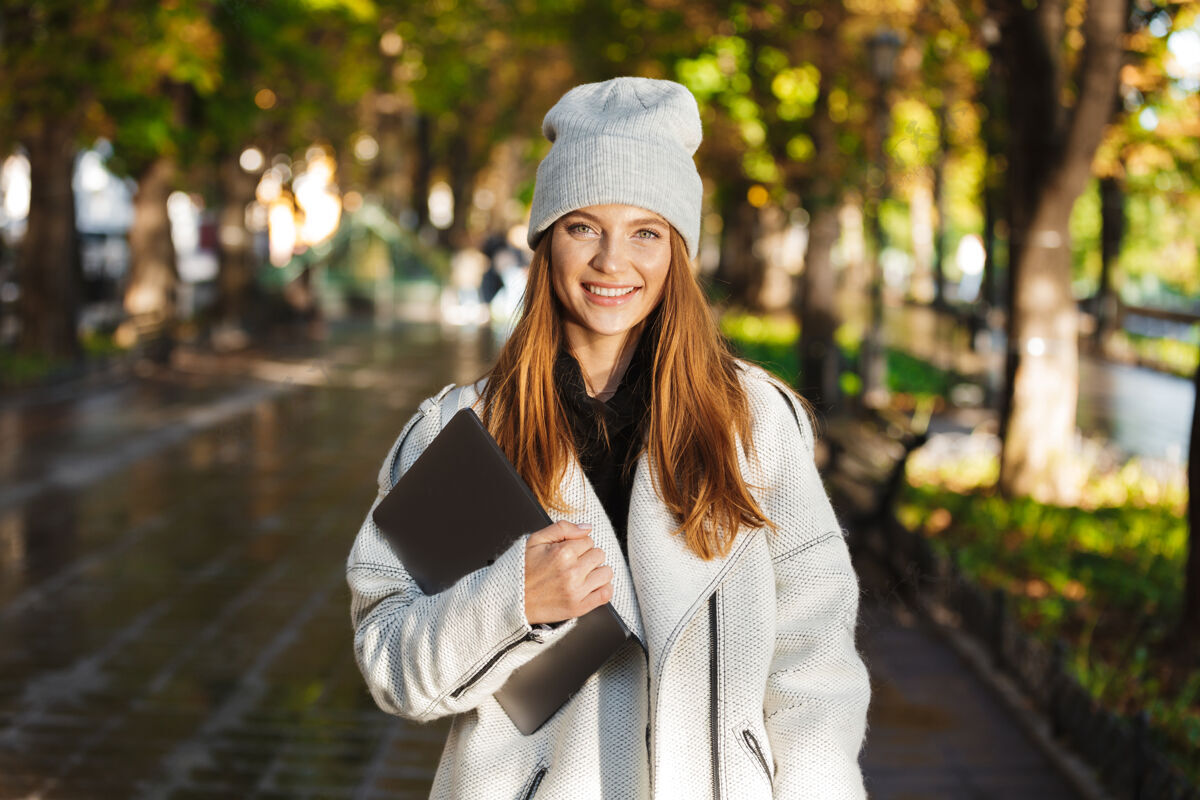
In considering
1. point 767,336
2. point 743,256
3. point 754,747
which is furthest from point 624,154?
point 743,256

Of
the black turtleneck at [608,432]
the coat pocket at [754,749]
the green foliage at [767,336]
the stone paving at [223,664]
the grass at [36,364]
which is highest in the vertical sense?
the black turtleneck at [608,432]

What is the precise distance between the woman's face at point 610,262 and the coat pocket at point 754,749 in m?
0.69

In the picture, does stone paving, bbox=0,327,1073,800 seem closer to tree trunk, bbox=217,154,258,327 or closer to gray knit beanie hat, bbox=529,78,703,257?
gray knit beanie hat, bbox=529,78,703,257

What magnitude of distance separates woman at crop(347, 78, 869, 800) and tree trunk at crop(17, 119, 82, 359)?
16.7 m

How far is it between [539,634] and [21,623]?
5.67 m

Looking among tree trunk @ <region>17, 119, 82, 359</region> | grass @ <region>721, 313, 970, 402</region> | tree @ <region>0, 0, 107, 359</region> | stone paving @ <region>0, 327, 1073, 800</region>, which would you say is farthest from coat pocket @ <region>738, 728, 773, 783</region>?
tree trunk @ <region>17, 119, 82, 359</region>

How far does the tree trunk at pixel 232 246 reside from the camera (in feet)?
80.6

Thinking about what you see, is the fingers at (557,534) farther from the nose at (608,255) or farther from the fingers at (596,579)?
the nose at (608,255)

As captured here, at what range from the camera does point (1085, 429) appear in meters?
16.1

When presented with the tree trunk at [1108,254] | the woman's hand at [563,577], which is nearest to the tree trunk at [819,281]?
the tree trunk at [1108,254]

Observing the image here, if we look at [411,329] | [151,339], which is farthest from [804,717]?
[411,329]

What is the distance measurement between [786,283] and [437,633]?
1177 inches

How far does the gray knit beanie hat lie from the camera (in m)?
2.28

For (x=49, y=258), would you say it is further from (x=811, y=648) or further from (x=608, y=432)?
(x=811, y=648)
